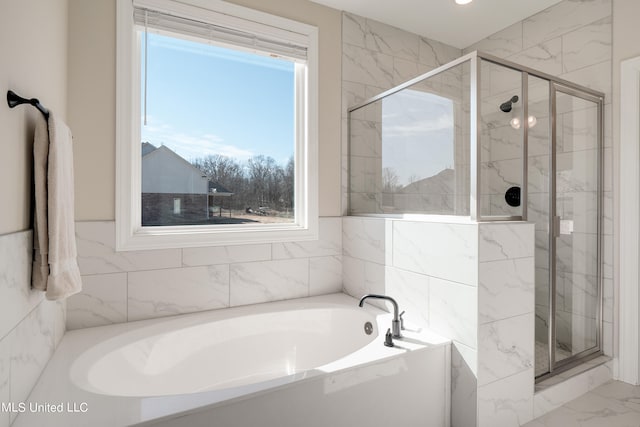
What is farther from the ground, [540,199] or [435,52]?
[435,52]

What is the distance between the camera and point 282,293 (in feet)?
8.07

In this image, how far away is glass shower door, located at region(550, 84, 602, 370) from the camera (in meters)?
2.04

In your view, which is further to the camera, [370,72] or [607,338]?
[370,72]

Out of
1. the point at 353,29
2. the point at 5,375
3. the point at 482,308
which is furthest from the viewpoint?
the point at 353,29

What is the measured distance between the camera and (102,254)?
194 centimetres

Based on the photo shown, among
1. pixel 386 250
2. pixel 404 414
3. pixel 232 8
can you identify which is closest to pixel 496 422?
pixel 404 414

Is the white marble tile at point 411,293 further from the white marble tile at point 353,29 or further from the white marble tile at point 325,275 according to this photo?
the white marble tile at point 353,29

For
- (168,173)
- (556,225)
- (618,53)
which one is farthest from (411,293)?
(618,53)

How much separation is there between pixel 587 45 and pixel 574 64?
0.41 ft

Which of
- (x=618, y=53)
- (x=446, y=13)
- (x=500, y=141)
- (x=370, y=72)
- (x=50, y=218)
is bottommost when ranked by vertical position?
(x=50, y=218)

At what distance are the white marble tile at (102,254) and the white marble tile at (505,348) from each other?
6.09 ft

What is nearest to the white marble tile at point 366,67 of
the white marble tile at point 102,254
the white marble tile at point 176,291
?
the white marble tile at point 176,291

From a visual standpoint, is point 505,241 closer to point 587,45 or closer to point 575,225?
point 575,225

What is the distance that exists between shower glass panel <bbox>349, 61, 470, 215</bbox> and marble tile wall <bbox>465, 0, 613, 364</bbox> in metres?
0.42
